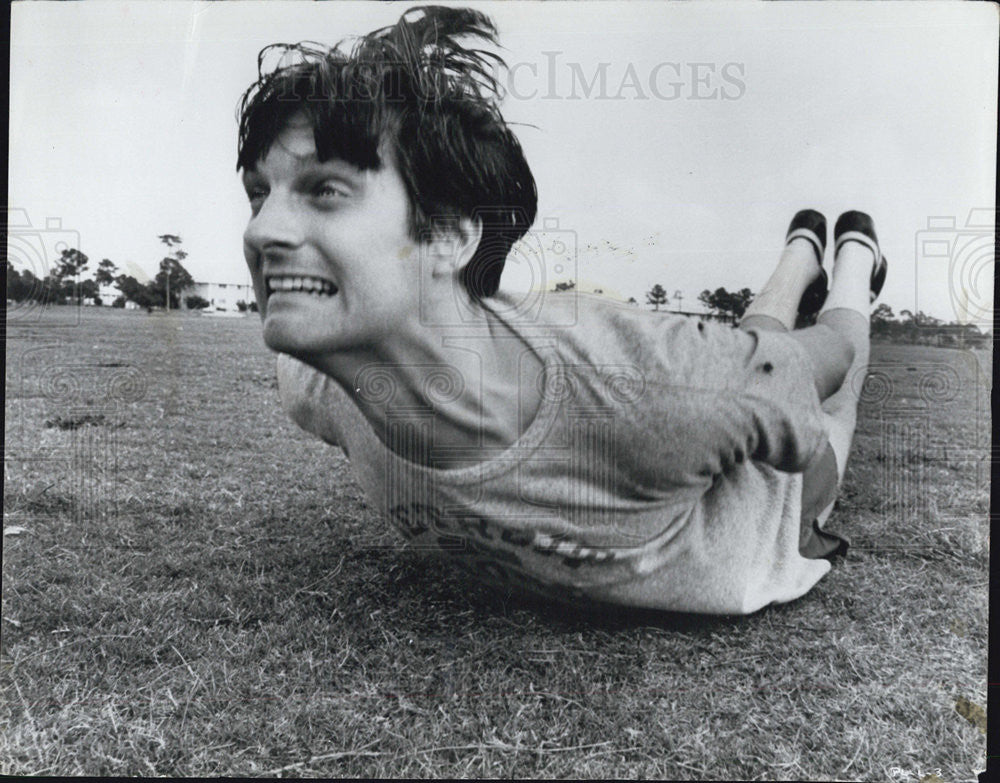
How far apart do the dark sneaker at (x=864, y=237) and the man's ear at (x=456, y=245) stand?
883 millimetres

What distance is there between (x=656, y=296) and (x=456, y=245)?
49 cm

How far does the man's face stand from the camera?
72.7 inches

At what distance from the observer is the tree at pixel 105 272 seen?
2.07 m

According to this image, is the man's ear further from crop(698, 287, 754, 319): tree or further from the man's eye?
crop(698, 287, 754, 319): tree

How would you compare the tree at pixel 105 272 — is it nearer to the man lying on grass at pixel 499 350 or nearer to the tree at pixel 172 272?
the tree at pixel 172 272

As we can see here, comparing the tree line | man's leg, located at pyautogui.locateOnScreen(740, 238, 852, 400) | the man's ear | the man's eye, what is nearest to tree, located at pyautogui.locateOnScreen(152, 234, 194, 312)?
the tree line

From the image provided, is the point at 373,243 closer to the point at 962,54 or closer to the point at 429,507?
the point at 429,507

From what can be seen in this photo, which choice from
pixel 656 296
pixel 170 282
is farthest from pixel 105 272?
pixel 656 296

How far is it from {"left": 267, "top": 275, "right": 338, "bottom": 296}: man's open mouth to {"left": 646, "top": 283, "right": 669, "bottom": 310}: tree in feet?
2.43

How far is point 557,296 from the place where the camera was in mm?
1931

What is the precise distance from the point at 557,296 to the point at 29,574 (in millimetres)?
1584

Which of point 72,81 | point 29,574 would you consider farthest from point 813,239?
point 29,574

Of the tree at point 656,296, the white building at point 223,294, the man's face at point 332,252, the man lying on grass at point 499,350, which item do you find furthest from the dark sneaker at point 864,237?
the white building at point 223,294

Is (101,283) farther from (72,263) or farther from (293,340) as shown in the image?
(293,340)
